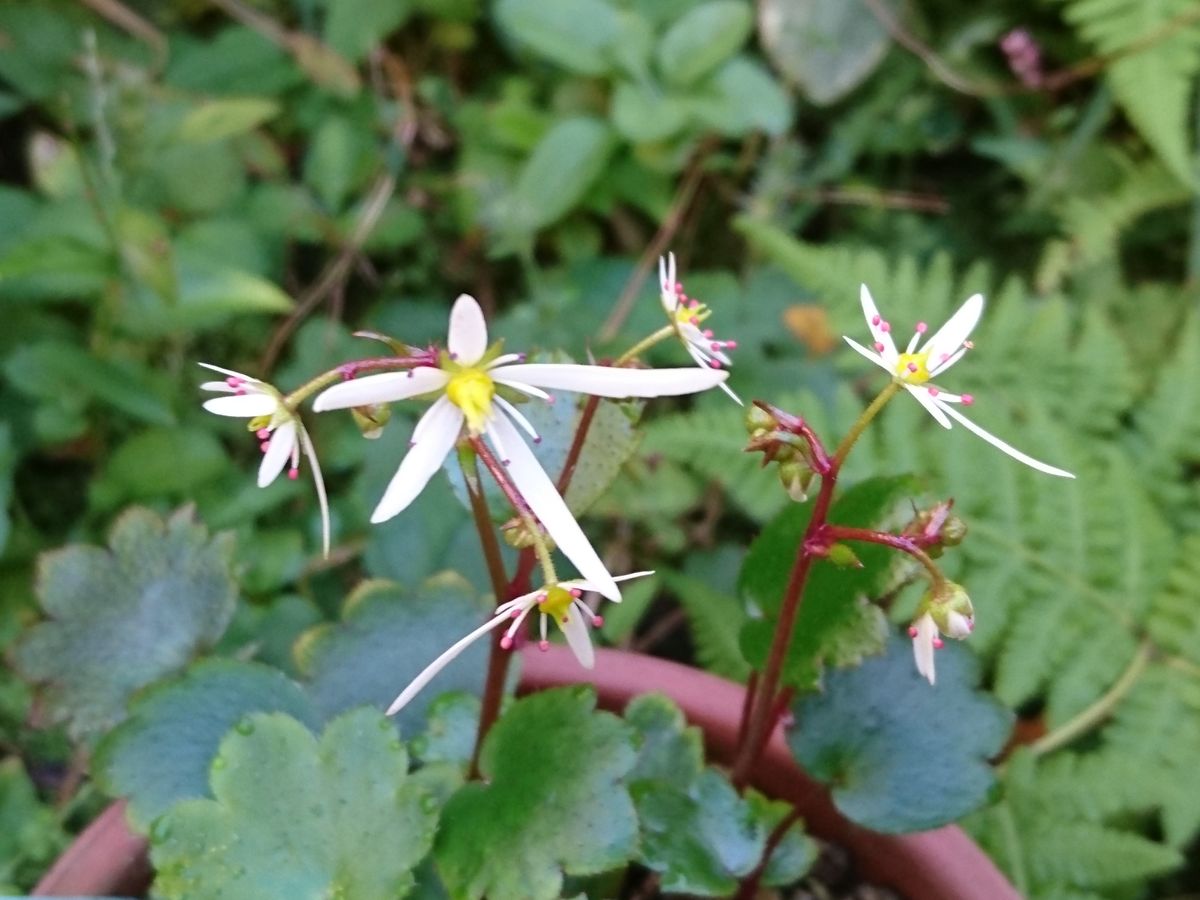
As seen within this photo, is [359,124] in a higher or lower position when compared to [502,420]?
lower

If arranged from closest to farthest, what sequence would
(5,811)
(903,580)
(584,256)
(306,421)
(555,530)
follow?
(555,530) → (903,580) → (5,811) → (306,421) → (584,256)

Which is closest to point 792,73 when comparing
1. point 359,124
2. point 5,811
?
point 359,124

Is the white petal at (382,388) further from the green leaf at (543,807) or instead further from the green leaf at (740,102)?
the green leaf at (740,102)

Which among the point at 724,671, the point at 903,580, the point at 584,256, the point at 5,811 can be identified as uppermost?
the point at 903,580

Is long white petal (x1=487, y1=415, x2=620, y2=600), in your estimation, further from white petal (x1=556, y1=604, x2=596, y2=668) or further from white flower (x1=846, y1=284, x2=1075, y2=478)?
white flower (x1=846, y1=284, x2=1075, y2=478)

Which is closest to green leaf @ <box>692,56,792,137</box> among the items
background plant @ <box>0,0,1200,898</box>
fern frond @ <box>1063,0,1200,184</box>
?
background plant @ <box>0,0,1200,898</box>

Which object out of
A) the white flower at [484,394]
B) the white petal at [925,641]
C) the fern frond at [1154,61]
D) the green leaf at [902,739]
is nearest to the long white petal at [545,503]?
the white flower at [484,394]

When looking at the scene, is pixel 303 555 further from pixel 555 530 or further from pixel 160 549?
pixel 555 530
